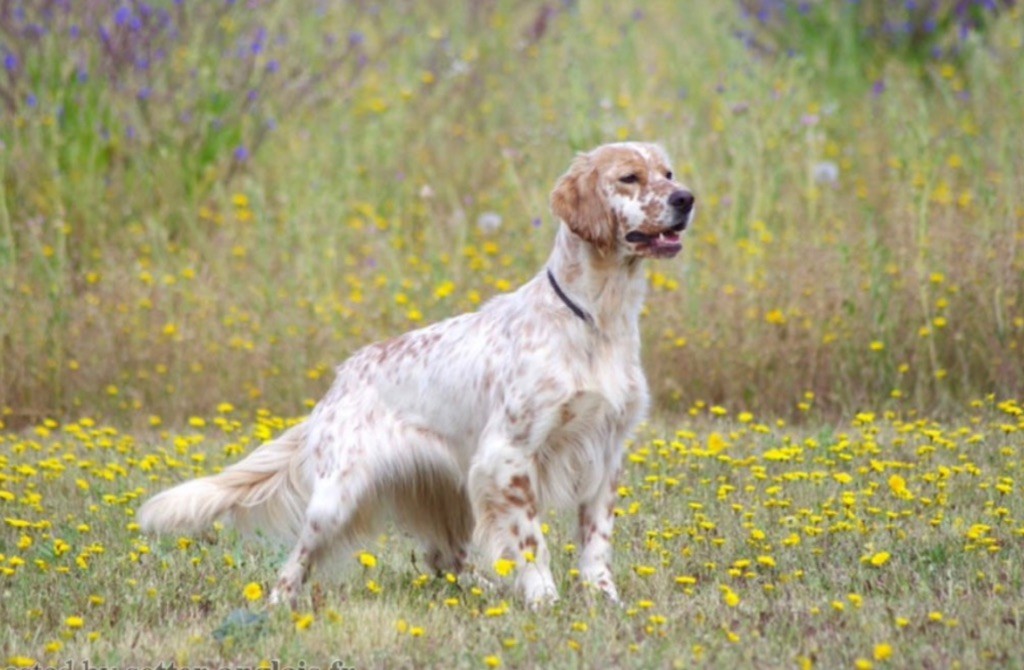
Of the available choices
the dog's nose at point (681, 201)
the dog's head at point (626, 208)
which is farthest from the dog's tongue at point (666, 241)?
the dog's nose at point (681, 201)

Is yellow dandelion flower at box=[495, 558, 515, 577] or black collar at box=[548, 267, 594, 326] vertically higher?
black collar at box=[548, 267, 594, 326]

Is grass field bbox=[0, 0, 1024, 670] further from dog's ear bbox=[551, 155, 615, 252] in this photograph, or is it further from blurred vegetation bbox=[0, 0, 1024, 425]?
dog's ear bbox=[551, 155, 615, 252]

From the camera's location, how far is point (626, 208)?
16.0 ft

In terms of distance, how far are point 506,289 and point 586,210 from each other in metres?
3.23

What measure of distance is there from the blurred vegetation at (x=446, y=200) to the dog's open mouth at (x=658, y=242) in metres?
2.65

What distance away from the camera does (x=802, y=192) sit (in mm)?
9414

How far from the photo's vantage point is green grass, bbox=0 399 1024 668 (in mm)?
4227

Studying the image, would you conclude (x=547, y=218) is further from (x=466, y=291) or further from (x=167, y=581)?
(x=167, y=581)

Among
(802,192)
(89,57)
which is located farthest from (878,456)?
(89,57)

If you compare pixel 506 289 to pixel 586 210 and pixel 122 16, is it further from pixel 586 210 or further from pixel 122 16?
pixel 586 210

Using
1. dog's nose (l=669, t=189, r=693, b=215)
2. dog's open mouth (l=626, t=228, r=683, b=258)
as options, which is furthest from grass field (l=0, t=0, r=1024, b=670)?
dog's nose (l=669, t=189, r=693, b=215)

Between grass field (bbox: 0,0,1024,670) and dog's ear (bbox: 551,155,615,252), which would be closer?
grass field (bbox: 0,0,1024,670)

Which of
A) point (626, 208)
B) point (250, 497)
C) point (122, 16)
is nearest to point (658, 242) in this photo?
point (626, 208)

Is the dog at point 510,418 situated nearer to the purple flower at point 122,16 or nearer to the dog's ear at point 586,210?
the dog's ear at point 586,210
